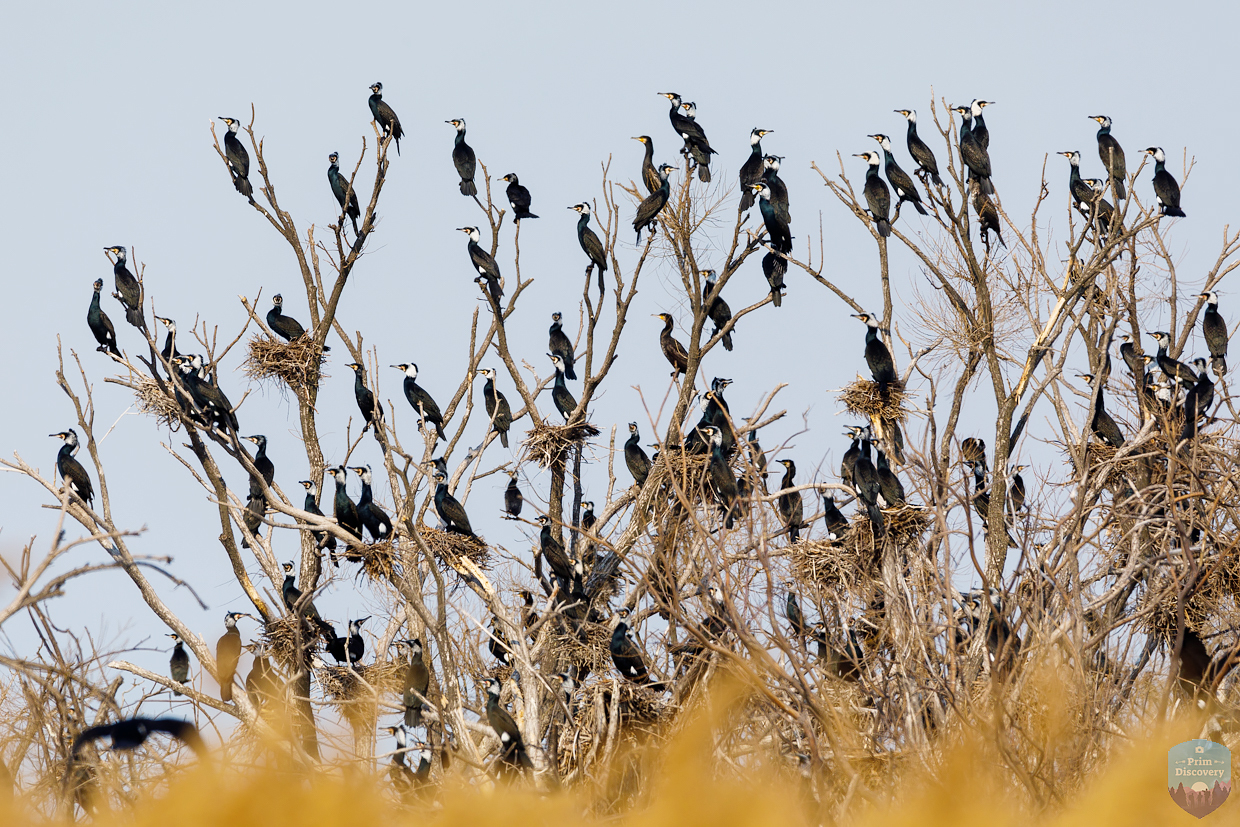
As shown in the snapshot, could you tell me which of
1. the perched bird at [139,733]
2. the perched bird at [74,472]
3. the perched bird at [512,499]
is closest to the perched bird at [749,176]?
the perched bird at [512,499]

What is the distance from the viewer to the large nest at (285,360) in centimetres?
1614

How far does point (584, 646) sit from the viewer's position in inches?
579

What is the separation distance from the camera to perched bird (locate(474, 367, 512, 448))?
1709 centimetres

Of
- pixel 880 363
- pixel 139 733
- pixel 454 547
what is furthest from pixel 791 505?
pixel 139 733

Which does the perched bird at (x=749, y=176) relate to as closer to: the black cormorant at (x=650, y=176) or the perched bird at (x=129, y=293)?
the black cormorant at (x=650, y=176)

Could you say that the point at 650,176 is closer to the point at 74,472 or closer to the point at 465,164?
the point at 465,164

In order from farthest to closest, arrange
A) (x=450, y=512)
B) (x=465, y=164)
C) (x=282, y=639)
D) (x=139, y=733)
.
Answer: (x=465, y=164)
(x=282, y=639)
(x=450, y=512)
(x=139, y=733)

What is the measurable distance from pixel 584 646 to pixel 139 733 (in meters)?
11.2

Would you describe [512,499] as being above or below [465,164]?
below

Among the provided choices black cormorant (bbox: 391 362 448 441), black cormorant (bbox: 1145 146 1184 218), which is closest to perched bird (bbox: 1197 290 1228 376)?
black cormorant (bbox: 1145 146 1184 218)

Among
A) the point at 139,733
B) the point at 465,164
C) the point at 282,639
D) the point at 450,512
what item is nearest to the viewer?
the point at 139,733

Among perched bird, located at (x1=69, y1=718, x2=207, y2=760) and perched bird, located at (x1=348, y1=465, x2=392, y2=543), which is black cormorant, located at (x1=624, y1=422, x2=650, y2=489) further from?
perched bird, located at (x1=69, y1=718, x2=207, y2=760)

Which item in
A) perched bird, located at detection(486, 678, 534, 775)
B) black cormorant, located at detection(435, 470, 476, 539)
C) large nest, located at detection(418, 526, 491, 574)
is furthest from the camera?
black cormorant, located at detection(435, 470, 476, 539)

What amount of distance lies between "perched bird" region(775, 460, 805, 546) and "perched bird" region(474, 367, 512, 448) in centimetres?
370
